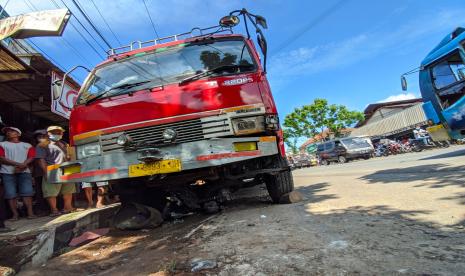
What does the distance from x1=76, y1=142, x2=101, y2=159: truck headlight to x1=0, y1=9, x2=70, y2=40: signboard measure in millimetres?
2812

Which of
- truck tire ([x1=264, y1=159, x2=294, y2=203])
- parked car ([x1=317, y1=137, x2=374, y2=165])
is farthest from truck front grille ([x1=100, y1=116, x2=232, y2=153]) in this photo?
parked car ([x1=317, y1=137, x2=374, y2=165])

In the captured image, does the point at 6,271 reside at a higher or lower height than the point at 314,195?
lower

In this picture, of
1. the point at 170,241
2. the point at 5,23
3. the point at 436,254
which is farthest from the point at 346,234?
the point at 5,23

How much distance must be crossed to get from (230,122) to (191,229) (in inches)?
53.3

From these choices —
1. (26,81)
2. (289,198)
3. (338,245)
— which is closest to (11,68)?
(26,81)

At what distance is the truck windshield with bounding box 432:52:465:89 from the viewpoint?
356 inches

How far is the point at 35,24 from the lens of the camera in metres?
6.33

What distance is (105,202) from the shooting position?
7.75 meters

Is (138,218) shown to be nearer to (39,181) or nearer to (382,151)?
(39,181)

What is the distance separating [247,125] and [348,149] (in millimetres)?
19678

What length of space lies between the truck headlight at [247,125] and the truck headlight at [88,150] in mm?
1711

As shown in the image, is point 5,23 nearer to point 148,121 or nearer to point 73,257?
point 148,121

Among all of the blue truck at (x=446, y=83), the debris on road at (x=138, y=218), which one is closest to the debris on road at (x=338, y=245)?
the debris on road at (x=138, y=218)

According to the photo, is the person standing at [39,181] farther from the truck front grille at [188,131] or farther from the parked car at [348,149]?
the parked car at [348,149]
